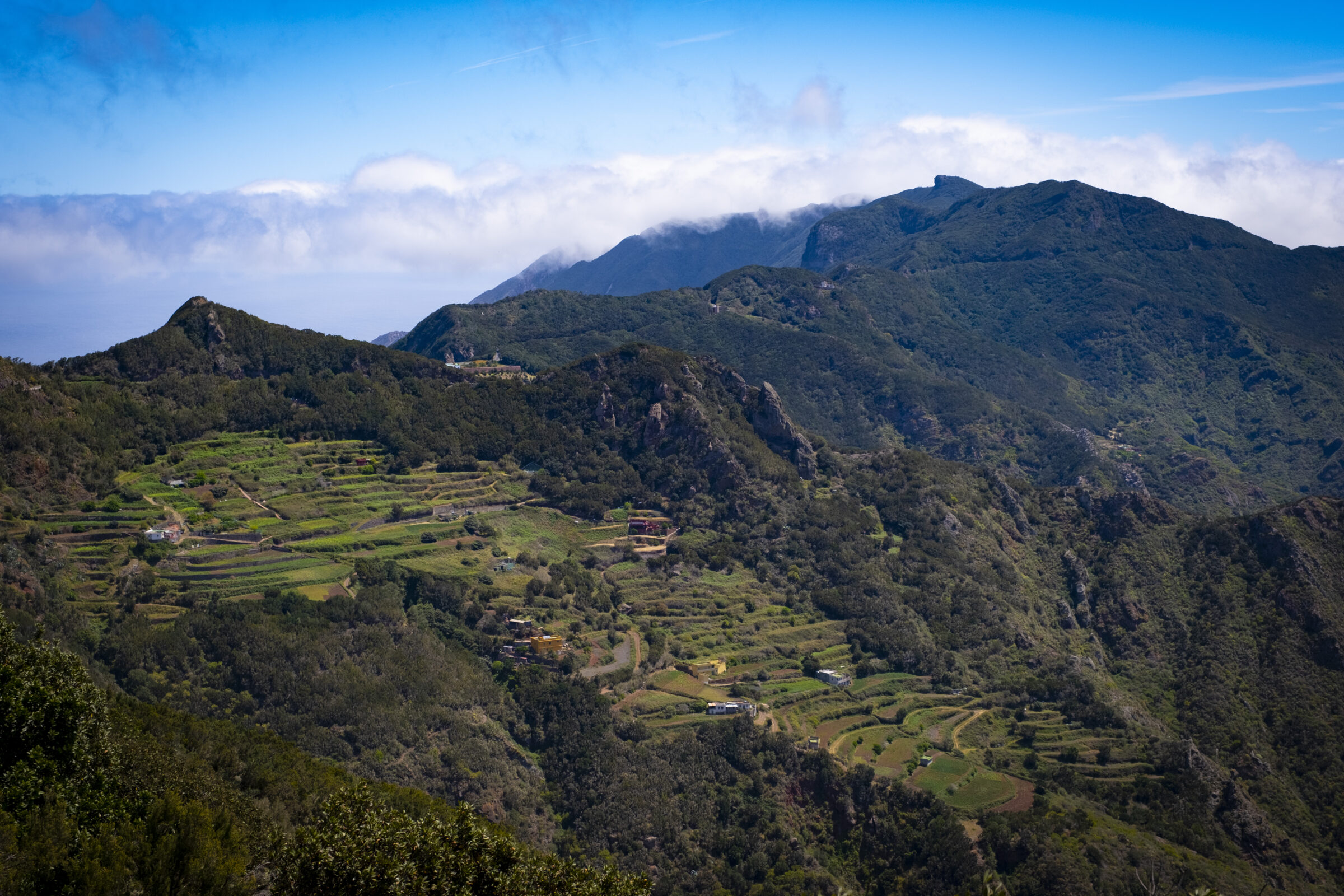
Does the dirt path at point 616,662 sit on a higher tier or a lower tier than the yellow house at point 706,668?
higher

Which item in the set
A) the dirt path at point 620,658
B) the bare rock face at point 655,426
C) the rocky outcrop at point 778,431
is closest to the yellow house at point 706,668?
the dirt path at point 620,658

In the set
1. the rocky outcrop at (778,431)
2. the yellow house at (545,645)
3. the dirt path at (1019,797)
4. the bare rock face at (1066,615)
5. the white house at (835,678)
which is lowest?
the dirt path at (1019,797)

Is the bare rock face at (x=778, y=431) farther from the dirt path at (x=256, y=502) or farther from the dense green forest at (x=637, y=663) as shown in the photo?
the dirt path at (x=256, y=502)

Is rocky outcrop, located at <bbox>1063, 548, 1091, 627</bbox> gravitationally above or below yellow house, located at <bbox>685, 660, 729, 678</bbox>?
below

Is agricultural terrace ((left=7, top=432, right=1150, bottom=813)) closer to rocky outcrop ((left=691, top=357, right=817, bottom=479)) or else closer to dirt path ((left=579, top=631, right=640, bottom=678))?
dirt path ((left=579, top=631, right=640, bottom=678))

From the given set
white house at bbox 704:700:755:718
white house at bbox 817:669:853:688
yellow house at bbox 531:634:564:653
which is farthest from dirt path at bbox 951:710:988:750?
yellow house at bbox 531:634:564:653

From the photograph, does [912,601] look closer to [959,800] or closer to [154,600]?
[959,800]

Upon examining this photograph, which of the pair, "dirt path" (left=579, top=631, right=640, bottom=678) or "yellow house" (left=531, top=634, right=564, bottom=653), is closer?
"dirt path" (left=579, top=631, right=640, bottom=678)
